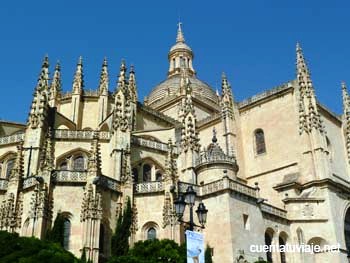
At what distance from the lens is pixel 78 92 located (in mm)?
43562

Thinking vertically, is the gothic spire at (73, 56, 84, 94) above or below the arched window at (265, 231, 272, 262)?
above

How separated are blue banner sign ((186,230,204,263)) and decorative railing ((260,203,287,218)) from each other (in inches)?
668

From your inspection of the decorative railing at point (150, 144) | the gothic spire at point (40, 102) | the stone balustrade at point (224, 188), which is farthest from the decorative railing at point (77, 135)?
the stone balustrade at point (224, 188)

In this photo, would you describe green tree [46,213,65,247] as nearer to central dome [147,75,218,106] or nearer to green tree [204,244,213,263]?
green tree [204,244,213,263]

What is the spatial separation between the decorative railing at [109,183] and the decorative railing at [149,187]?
1.28 metres

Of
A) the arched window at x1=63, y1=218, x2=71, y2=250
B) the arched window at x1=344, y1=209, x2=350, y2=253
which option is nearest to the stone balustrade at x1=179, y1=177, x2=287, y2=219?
the arched window at x1=63, y1=218, x2=71, y2=250

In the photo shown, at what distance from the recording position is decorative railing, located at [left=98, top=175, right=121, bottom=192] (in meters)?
28.3

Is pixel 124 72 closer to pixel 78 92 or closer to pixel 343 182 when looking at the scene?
pixel 78 92

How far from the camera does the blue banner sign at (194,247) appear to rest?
47.4 feet

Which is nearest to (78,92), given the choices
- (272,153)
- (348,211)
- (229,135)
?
(229,135)

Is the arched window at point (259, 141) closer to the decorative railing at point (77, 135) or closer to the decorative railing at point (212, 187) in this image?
the decorative railing at point (212, 187)

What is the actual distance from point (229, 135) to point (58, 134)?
1382 cm

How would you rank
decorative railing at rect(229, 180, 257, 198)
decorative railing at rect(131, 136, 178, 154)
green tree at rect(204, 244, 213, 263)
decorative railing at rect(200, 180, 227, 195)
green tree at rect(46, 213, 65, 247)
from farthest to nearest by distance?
decorative railing at rect(131, 136, 178, 154), decorative railing at rect(229, 180, 257, 198), decorative railing at rect(200, 180, 227, 195), green tree at rect(204, 244, 213, 263), green tree at rect(46, 213, 65, 247)

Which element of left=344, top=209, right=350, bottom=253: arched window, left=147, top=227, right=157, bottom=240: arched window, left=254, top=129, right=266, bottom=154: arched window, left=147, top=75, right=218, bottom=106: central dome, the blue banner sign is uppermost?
left=147, top=75, right=218, bottom=106: central dome
